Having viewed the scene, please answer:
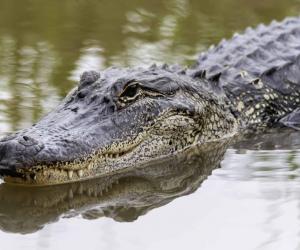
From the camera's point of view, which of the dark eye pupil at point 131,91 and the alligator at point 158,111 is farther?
the dark eye pupil at point 131,91

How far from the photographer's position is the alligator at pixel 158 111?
510cm

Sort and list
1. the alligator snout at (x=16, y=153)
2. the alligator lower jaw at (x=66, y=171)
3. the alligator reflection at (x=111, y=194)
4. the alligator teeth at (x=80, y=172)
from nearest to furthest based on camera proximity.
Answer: the alligator reflection at (x=111, y=194) < the alligator snout at (x=16, y=153) < the alligator lower jaw at (x=66, y=171) < the alligator teeth at (x=80, y=172)

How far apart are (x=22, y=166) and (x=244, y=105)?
2.37 m

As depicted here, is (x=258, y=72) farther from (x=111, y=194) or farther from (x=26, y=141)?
(x=26, y=141)

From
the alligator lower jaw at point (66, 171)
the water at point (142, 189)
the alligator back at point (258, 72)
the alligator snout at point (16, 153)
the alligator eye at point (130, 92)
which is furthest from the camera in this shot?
the alligator back at point (258, 72)

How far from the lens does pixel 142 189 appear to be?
5.24 metres

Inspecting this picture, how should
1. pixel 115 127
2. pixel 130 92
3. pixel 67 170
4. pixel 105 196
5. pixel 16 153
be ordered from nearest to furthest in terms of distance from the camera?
pixel 16 153
pixel 105 196
pixel 67 170
pixel 115 127
pixel 130 92

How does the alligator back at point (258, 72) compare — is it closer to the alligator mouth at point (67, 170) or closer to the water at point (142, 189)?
the water at point (142, 189)

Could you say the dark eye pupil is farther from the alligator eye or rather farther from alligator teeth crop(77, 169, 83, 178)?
alligator teeth crop(77, 169, 83, 178)

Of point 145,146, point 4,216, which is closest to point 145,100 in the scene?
point 145,146

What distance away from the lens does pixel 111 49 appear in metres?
8.80

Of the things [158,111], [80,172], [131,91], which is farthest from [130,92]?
[80,172]

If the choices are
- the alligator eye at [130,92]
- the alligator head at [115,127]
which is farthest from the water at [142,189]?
the alligator eye at [130,92]

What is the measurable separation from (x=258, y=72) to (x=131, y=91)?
4.99 ft
